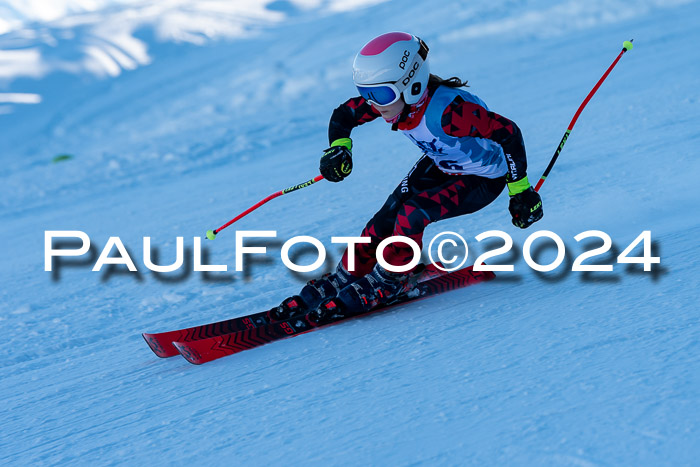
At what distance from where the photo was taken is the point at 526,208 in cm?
300

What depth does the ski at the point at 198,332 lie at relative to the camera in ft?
10.5

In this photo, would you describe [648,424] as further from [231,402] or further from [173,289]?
[173,289]

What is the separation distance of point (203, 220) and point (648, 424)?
15.0 ft

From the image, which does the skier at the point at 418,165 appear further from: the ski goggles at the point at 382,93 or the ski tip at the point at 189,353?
the ski tip at the point at 189,353

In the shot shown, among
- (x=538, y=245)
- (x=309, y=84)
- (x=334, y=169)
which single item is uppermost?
(x=309, y=84)

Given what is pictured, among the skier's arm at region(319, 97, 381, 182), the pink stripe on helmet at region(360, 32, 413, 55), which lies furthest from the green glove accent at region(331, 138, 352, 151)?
the pink stripe on helmet at region(360, 32, 413, 55)

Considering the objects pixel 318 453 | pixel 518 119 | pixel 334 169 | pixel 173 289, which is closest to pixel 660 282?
pixel 334 169

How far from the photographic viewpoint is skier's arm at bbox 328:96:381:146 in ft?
11.1

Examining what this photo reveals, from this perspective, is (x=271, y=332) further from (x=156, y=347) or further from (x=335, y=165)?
(x=335, y=165)

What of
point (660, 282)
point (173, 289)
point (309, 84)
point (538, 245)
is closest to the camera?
point (660, 282)

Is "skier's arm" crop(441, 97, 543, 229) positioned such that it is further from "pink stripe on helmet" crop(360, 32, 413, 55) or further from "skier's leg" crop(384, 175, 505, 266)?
"pink stripe on helmet" crop(360, 32, 413, 55)

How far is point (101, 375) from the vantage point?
3.16 m

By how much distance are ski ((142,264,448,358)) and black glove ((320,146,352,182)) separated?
0.77 m

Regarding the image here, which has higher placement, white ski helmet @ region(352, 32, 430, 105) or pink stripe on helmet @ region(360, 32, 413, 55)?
pink stripe on helmet @ region(360, 32, 413, 55)
